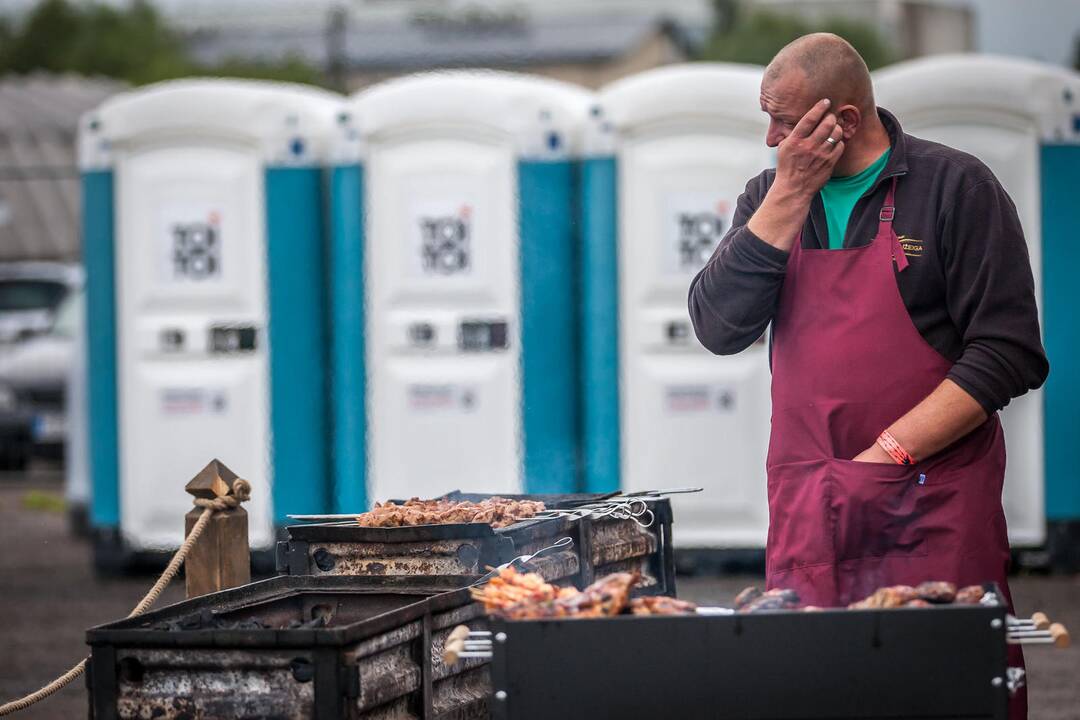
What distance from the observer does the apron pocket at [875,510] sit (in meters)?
3.52

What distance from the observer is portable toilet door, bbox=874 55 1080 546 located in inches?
361

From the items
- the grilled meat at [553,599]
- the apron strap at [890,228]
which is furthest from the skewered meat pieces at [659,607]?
the apron strap at [890,228]

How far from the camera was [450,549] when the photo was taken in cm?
384

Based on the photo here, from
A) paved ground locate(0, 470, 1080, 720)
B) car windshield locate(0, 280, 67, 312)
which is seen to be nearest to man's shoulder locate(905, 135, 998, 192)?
paved ground locate(0, 470, 1080, 720)

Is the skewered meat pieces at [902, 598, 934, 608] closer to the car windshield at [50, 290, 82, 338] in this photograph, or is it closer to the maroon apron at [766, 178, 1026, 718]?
the maroon apron at [766, 178, 1026, 718]

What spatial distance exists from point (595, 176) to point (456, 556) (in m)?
5.93

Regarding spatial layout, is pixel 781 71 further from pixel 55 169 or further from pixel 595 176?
pixel 55 169

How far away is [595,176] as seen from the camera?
31.4 ft

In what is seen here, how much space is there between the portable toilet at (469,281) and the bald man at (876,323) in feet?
19.8

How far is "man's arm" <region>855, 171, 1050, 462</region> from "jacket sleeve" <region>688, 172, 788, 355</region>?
36cm

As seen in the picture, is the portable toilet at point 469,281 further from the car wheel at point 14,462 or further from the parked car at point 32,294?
the parked car at point 32,294

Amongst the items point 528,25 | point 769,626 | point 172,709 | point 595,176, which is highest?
point 528,25

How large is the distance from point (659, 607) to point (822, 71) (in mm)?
1171

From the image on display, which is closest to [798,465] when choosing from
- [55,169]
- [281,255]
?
[281,255]
